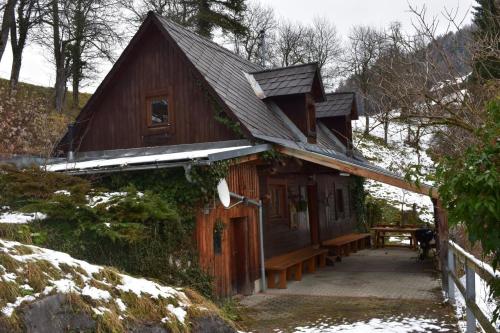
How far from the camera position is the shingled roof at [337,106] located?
1934cm

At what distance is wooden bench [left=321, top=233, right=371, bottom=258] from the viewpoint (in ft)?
53.7

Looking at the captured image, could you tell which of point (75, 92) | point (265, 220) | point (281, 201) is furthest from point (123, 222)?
point (75, 92)

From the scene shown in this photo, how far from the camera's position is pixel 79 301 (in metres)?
4.41

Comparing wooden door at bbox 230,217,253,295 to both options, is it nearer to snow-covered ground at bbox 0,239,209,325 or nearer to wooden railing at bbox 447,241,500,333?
wooden railing at bbox 447,241,500,333

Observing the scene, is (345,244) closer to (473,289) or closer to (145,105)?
(145,105)

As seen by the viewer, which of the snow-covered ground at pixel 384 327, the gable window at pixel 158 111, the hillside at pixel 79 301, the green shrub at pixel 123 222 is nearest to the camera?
the hillside at pixel 79 301

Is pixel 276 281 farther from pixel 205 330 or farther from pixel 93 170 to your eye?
pixel 205 330

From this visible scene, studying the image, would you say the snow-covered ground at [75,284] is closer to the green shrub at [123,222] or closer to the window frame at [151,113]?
the green shrub at [123,222]

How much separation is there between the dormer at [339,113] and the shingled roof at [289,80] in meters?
4.16

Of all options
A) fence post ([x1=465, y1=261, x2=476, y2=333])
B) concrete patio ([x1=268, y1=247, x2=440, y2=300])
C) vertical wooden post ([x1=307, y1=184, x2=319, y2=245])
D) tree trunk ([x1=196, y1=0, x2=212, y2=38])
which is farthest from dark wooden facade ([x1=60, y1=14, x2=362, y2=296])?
tree trunk ([x1=196, y1=0, x2=212, y2=38])

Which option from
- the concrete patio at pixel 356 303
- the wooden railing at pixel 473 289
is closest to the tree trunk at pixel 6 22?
the concrete patio at pixel 356 303

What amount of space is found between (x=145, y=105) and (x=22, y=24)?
17587 millimetres

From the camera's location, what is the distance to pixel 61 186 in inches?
376

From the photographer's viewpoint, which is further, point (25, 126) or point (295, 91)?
point (25, 126)
